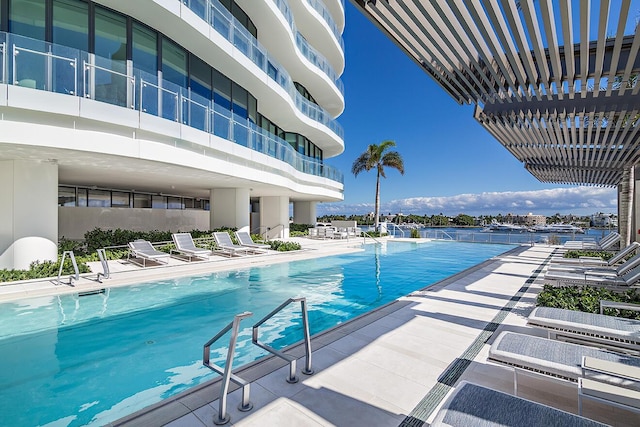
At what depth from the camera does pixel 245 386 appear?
2965mm

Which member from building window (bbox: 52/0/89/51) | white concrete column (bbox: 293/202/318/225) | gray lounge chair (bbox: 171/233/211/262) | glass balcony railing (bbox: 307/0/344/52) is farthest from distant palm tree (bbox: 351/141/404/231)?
building window (bbox: 52/0/89/51)

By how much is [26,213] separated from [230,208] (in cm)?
952

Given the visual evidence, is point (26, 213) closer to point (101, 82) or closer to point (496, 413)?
point (101, 82)

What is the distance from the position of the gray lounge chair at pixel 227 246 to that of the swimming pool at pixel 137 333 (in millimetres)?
3259

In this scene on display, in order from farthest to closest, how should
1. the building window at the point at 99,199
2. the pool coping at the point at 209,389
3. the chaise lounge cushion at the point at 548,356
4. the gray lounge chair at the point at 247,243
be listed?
the building window at the point at 99,199 < the gray lounge chair at the point at 247,243 < the chaise lounge cushion at the point at 548,356 < the pool coping at the point at 209,389

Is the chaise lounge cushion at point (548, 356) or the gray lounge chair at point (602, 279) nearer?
the chaise lounge cushion at point (548, 356)

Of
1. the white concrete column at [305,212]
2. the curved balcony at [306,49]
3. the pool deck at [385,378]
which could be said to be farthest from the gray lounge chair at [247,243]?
the white concrete column at [305,212]

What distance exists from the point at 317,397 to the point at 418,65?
19.3 feet

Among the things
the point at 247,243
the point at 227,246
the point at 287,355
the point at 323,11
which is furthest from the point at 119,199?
the point at 287,355

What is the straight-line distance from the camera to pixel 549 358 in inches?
125

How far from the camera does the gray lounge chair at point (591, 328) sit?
375 cm

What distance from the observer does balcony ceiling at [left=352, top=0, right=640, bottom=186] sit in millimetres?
4156

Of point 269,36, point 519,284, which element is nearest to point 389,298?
point 519,284

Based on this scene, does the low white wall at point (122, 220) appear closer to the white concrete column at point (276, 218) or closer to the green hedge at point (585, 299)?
the white concrete column at point (276, 218)
